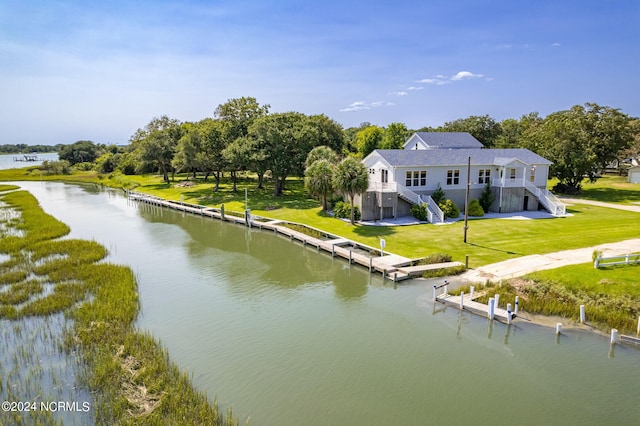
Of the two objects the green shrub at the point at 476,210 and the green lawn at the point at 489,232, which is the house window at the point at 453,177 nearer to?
the green shrub at the point at 476,210

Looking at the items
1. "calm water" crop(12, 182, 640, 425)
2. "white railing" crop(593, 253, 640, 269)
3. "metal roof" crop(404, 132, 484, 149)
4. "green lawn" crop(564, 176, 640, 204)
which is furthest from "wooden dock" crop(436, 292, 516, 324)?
"green lawn" crop(564, 176, 640, 204)

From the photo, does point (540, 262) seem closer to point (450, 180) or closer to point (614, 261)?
point (614, 261)

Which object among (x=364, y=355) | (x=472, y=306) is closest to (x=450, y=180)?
(x=472, y=306)

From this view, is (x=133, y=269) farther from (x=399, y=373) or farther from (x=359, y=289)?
(x=399, y=373)

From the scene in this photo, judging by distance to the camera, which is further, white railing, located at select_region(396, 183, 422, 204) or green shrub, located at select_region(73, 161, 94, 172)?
green shrub, located at select_region(73, 161, 94, 172)

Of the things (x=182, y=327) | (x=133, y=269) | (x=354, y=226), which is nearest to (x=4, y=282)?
(x=133, y=269)

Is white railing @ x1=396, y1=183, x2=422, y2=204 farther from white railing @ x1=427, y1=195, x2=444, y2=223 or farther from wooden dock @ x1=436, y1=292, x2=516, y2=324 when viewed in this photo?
wooden dock @ x1=436, y1=292, x2=516, y2=324

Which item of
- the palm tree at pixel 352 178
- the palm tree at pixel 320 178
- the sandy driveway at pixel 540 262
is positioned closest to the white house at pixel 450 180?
the palm tree at pixel 352 178
